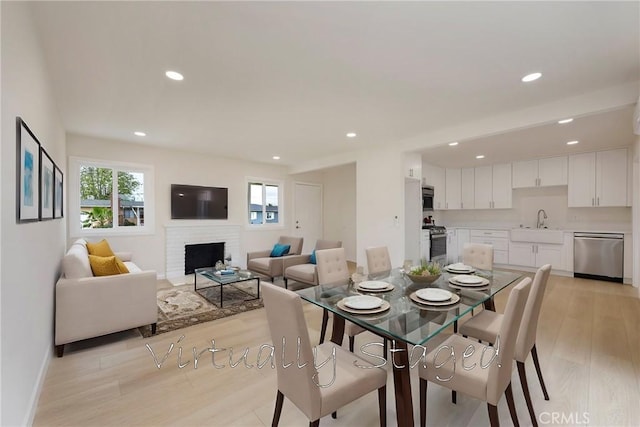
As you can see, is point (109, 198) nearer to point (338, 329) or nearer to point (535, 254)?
point (338, 329)

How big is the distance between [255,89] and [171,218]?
3.69 m

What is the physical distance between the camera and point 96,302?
258 cm

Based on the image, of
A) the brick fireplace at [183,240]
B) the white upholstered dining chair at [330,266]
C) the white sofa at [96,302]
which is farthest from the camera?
the brick fireplace at [183,240]

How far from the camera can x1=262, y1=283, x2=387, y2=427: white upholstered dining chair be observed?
129 centimetres

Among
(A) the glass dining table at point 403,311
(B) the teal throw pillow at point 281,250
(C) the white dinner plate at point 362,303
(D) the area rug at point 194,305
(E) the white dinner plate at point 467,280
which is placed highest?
(E) the white dinner plate at point 467,280

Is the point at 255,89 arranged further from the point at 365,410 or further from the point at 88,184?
the point at 88,184

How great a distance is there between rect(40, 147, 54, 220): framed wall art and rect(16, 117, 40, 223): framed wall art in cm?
12

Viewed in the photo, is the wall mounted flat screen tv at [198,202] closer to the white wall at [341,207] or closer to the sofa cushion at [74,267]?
the white wall at [341,207]

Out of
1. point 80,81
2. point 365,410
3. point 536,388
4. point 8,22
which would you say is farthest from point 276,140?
point 536,388

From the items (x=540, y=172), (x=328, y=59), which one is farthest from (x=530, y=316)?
(x=540, y=172)

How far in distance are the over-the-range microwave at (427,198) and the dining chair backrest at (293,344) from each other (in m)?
5.28

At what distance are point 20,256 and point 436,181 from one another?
682 cm

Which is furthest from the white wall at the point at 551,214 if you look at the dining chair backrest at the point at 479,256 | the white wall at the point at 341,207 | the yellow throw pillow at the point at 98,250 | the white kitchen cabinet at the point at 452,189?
the yellow throw pillow at the point at 98,250

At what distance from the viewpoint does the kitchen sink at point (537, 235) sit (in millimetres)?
5441
